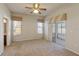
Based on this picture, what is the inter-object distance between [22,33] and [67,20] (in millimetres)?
4133

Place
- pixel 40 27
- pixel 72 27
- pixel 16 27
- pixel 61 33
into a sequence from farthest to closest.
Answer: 1. pixel 40 27
2. pixel 16 27
3. pixel 61 33
4. pixel 72 27

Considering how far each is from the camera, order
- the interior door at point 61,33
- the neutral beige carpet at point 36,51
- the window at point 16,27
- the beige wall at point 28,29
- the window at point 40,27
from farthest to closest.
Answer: the window at point 40,27 < the beige wall at point 28,29 < the window at point 16,27 < the interior door at point 61,33 < the neutral beige carpet at point 36,51

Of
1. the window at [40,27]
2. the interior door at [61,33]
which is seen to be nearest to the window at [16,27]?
the window at [40,27]

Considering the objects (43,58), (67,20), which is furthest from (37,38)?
(43,58)

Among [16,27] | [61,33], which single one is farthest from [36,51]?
[16,27]

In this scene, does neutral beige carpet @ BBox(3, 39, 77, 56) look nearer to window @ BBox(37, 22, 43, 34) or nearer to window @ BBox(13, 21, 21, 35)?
window @ BBox(13, 21, 21, 35)

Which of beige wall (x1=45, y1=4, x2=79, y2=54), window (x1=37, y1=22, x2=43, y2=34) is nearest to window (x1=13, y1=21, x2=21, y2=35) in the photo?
window (x1=37, y1=22, x2=43, y2=34)

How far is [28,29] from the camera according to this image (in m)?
8.78

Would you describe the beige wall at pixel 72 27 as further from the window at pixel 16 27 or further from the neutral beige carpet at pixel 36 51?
the window at pixel 16 27

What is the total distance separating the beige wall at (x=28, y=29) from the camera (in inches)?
337

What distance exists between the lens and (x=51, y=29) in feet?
26.8

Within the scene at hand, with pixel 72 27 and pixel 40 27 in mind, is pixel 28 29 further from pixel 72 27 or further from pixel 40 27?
pixel 72 27

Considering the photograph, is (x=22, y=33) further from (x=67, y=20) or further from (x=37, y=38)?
(x=67, y=20)

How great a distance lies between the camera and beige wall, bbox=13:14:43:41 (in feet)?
28.1
